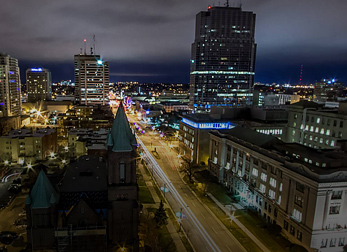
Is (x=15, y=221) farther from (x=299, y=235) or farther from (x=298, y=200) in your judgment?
(x=298, y=200)

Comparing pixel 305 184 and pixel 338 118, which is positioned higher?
pixel 338 118

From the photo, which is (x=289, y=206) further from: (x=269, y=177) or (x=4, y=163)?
(x=4, y=163)

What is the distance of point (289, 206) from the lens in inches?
2029

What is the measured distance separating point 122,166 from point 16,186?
133ft

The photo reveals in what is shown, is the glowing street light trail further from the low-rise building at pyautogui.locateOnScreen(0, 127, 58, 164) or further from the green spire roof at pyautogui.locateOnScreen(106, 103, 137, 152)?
the low-rise building at pyautogui.locateOnScreen(0, 127, 58, 164)

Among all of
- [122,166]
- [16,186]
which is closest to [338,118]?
[122,166]

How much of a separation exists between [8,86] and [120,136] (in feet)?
533

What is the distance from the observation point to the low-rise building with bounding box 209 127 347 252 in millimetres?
46031

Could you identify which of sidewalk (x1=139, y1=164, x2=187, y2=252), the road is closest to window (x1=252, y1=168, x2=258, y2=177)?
the road

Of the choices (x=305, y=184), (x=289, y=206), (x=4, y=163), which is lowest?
(x=4, y=163)

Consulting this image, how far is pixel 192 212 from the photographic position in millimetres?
61344

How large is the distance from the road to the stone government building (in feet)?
42.3

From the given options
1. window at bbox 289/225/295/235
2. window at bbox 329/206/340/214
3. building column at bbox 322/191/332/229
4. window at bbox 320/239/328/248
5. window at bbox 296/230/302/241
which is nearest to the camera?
building column at bbox 322/191/332/229

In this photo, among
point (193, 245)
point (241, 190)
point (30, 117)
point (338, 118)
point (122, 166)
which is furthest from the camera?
point (30, 117)
